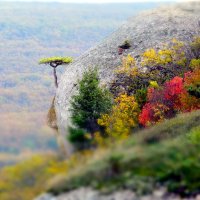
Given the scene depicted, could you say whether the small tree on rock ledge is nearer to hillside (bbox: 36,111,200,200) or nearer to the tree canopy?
the tree canopy

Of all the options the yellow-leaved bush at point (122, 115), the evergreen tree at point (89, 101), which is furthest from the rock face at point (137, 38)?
the evergreen tree at point (89, 101)

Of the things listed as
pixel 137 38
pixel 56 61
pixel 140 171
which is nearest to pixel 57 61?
pixel 56 61

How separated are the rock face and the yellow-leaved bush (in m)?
8.77

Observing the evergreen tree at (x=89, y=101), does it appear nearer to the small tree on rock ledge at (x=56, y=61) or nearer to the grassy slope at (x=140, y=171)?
the small tree on rock ledge at (x=56, y=61)

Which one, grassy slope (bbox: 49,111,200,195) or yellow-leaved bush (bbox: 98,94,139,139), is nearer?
grassy slope (bbox: 49,111,200,195)

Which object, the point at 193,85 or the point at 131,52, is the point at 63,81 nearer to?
the point at 131,52

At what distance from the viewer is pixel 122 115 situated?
170 ft

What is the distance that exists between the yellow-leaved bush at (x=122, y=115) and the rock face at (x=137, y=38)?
8770mm

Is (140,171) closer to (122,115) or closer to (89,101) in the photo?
(89,101)

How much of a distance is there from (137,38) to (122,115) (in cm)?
2128

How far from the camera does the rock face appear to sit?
222 ft

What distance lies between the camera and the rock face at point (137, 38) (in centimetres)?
6756

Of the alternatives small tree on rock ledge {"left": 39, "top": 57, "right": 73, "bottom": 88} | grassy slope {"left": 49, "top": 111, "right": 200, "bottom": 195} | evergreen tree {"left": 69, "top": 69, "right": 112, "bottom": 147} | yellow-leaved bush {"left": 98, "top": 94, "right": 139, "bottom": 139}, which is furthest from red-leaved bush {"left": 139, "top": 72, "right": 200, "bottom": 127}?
grassy slope {"left": 49, "top": 111, "right": 200, "bottom": 195}

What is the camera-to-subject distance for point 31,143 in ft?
58.6
